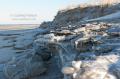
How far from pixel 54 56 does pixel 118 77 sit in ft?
17.0

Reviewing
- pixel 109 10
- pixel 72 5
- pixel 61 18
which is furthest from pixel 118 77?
pixel 61 18

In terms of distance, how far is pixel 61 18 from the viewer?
24.4m

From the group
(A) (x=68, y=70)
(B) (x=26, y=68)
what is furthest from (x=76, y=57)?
(B) (x=26, y=68)

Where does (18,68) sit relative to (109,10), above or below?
below

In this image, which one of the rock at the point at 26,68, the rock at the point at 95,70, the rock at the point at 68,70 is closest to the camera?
the rock at the point at 95,70

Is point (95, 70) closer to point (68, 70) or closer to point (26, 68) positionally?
point (68, 70)

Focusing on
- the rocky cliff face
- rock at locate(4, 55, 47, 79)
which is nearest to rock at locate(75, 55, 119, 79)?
the rocky cliff face

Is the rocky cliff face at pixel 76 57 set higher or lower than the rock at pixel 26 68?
higher

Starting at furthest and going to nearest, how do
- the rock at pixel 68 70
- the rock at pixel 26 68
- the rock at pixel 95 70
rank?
the rock at pixel 26 68 < the rock at pixel 68 70 < the rock at pixel 95 70

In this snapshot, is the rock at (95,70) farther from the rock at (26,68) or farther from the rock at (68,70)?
the rock at (26,68)

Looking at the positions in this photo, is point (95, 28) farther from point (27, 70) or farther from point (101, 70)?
point (101, 70)

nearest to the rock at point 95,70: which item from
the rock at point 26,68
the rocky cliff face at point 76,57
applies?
the rocky cliff face at point 76,57

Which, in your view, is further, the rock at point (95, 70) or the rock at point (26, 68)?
the rock at point (26, 68)

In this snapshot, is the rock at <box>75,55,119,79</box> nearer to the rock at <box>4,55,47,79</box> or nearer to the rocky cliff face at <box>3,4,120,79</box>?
the rocky cliff face at <box>3,4,120,79</box>
